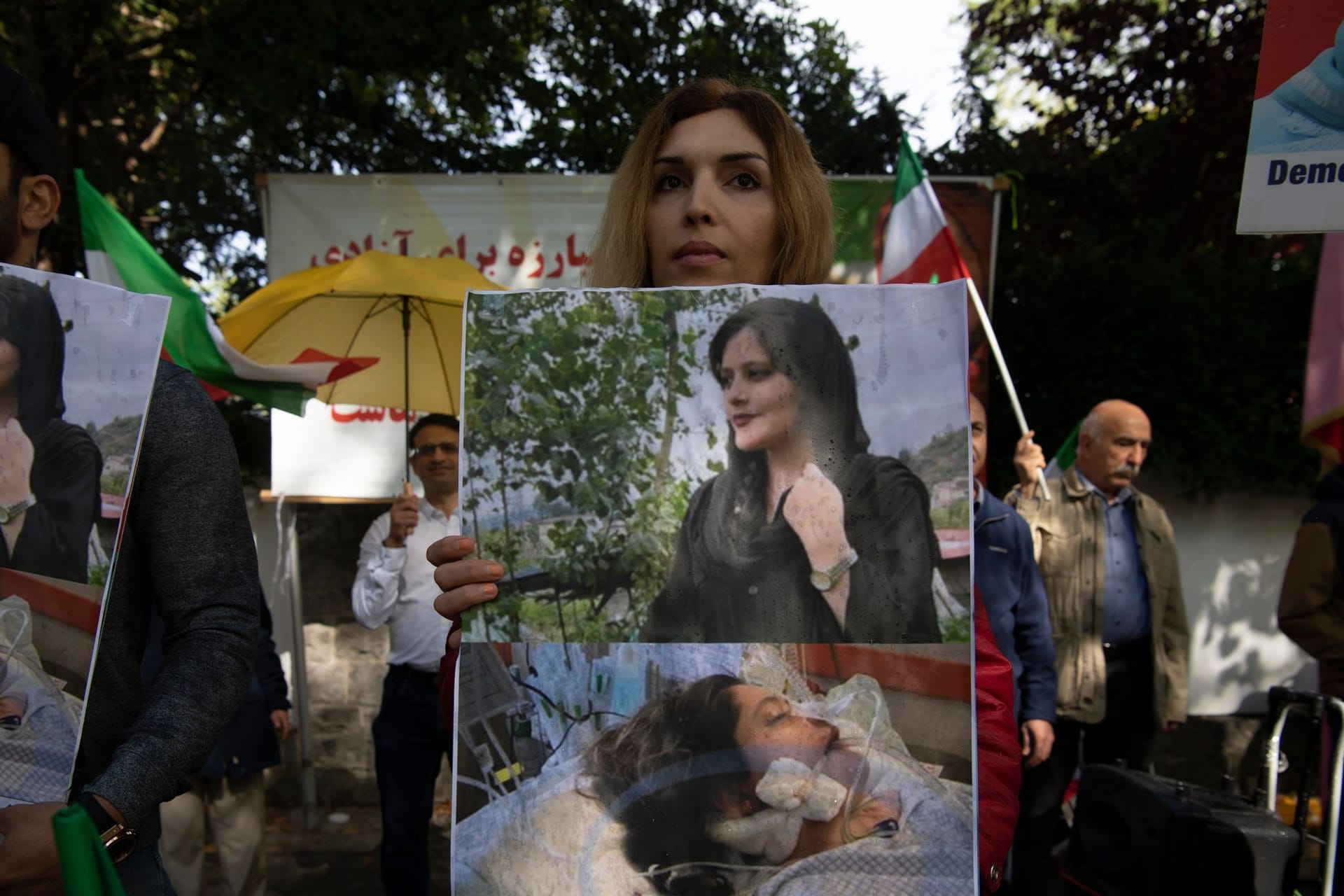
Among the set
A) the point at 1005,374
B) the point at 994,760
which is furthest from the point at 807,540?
the point at 1005,374

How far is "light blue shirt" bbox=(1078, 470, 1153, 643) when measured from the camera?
14.6 ft

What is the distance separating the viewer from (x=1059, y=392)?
6.14 metres

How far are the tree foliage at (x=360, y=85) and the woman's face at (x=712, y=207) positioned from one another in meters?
4.72

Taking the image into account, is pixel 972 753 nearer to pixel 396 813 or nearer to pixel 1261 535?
pixel 396 813

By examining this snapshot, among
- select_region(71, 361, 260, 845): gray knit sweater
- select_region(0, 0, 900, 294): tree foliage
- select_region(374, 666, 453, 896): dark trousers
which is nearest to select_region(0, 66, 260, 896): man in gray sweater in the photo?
select_region(71, 361, 260, 845): gray knit sweater

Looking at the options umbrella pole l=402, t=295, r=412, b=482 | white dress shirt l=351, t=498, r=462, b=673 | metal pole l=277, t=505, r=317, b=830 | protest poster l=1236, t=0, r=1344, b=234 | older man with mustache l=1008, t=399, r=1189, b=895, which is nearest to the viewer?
protest poster l=1236, t=0, r=1344, b=234

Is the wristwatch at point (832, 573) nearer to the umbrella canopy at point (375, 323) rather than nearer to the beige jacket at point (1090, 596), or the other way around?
the umbrella canopy at point (375, 323)

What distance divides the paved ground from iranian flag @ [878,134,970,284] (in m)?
3.45

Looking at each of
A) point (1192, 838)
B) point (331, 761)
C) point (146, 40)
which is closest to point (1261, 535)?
point (1192, 838)

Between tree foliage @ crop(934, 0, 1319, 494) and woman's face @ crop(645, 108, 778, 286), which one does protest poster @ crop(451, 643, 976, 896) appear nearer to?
woman's face @ crop(645, 108, 778, 286)

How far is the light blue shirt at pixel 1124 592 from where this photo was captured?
175 inches

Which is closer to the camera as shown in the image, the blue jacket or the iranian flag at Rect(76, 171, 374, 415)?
the blue jacket

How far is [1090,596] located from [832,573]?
3.55 m

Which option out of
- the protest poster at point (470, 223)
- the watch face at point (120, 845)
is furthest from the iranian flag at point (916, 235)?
the watch face at point (120, 845)
